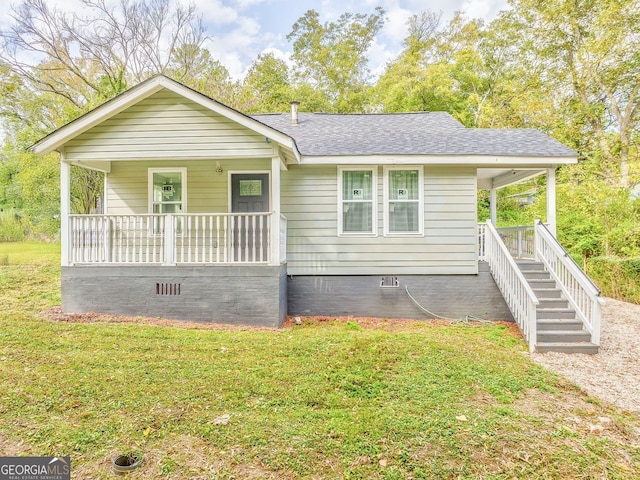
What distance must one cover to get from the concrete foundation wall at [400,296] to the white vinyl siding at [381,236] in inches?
7.0

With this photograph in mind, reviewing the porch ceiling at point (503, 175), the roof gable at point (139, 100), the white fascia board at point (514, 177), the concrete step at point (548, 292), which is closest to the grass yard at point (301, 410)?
the concrete step at point (548, 292)

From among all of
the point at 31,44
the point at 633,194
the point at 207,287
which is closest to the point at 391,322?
the point at 207,287

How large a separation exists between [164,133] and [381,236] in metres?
4.73

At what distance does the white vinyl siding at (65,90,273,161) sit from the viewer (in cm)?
655

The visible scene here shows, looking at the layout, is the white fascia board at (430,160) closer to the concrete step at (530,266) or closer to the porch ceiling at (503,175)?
the porch ceiling at (503,175)

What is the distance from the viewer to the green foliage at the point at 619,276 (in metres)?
10.3

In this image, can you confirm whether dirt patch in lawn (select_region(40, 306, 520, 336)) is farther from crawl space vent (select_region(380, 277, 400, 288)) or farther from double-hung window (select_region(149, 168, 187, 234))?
double-hung window (select_region(149, 168, 187, 234))

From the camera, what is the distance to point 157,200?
27.2 ft

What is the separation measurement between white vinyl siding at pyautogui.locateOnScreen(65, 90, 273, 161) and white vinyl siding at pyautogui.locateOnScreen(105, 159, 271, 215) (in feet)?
4.97

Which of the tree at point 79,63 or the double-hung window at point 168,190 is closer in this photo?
the double-hung window at point 168,190

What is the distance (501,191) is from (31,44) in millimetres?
23795

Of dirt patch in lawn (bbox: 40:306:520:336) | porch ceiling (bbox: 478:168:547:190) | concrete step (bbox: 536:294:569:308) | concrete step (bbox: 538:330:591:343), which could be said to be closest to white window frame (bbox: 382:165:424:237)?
porch ceiling (bbox: 478:168:547:190)

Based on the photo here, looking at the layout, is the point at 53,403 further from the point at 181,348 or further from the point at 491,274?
the point at 491,274

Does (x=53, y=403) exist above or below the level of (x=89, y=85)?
below
